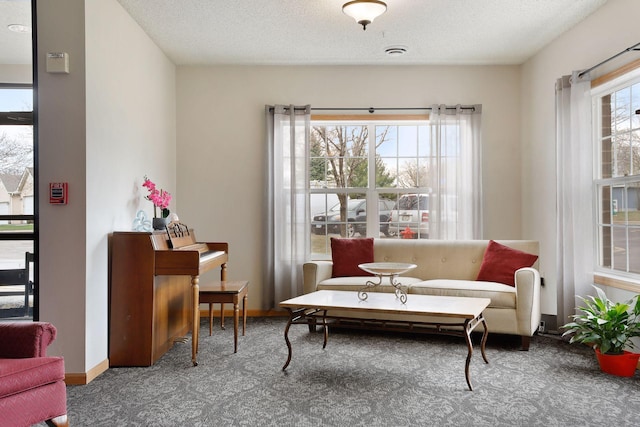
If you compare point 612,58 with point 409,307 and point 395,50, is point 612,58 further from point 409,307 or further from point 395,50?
point 409,307

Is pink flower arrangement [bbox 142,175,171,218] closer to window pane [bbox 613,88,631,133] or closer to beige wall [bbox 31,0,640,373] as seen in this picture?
beige wall [bbox 31,0,640,373]

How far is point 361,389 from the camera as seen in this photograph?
10.4 ft

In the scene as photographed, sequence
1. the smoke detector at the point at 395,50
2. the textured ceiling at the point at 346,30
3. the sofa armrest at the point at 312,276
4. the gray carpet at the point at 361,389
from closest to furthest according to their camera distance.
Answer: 1. the gray carpet at the point at 361,389
2. the textured ceiling at the point at 346,30
3. the sofa armrest at the point at 312,276
4. the smoke detector at the point at 395,50

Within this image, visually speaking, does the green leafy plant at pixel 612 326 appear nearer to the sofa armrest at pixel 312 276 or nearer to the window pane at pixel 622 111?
the window pane at pixel 622 111

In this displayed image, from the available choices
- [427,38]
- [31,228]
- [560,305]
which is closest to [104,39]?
[31,228]

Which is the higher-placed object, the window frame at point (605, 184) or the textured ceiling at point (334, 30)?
the textured ceiling at point (334, 30)

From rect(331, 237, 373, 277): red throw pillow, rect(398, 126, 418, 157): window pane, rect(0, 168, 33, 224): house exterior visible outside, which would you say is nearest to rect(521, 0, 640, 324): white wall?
rect(398, 126, 418, 157): window pane

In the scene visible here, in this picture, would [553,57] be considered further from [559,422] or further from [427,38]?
[559,422]

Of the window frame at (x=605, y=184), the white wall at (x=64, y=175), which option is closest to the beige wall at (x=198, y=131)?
the white wall at (x=64, y=175)

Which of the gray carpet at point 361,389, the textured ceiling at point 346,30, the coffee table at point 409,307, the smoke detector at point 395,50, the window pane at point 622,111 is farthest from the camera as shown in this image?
the smoke detector at point 395,50

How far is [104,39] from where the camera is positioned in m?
3.72

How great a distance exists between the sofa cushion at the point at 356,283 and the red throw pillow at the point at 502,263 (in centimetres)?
62

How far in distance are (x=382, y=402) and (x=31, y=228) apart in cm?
252

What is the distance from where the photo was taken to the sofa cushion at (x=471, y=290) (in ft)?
13.8
